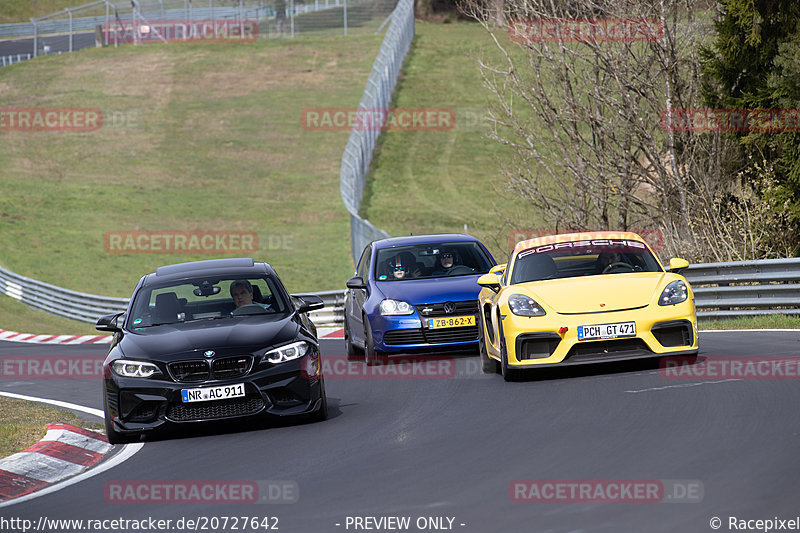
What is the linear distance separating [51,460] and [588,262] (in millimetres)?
6158

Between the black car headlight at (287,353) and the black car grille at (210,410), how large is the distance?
36cm

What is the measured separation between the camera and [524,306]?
39.7 ft

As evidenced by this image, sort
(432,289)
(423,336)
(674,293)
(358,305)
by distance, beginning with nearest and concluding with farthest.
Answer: (674,293)
(423,336)
(432,289)
(358,305)

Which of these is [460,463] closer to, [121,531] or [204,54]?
[121,531]

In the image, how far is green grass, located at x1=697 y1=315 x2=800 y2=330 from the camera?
16.7 m

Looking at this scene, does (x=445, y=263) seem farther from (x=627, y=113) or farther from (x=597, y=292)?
(x=627, y=113)

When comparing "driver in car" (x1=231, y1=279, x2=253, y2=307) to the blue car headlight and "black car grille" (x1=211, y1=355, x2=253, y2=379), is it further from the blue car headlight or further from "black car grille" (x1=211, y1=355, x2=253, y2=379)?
the blue car headlight

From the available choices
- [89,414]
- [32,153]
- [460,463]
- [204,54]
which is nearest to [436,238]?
[89,414]

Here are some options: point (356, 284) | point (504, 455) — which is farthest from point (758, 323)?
point (504, 455)

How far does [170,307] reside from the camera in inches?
467

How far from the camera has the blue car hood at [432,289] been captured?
1522 centimetres

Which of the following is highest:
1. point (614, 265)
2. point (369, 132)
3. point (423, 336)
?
point (614, 265)

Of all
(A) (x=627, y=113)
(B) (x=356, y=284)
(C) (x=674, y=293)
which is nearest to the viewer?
(C) (x=674, y=293)

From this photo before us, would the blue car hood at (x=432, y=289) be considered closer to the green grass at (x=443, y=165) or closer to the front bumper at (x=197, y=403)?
the front bumper at (x=197, y=403)
